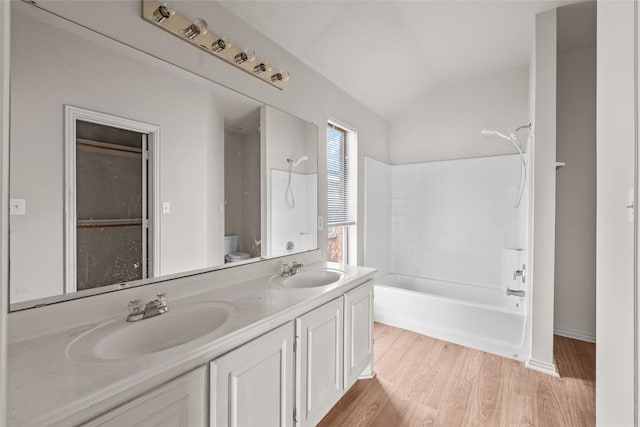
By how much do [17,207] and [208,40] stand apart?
44.3 inches

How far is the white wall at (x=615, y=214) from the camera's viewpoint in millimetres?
912

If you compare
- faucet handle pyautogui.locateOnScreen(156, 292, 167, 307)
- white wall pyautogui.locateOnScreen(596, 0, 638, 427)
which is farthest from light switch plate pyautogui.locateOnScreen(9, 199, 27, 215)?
white wall pyautogui.locateOnScreen(596, 0, 638, 427)

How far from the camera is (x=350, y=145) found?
3.05m

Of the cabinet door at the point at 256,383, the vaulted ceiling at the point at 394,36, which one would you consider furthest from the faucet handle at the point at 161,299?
the vaulted ceiling at the point at 394,36

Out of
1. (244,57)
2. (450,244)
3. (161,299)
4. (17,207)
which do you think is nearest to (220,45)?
(244,57)

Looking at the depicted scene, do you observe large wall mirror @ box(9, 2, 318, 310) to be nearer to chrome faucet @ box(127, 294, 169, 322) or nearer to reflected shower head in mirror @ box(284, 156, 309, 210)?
chrome faucet @ box(127, 294, 169, 322)

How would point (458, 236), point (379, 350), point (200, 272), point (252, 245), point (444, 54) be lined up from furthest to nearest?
point (458, 236) → point (444, 54) → point (379, 350) → point (252, 245) → point (200, 272)

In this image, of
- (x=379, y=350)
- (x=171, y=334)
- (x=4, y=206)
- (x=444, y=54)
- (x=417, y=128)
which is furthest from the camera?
(x=417, y=128)

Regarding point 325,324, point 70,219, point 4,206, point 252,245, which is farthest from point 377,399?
point 4,206

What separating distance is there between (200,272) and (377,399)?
4.63 ft

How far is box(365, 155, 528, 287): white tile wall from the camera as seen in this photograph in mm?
3096

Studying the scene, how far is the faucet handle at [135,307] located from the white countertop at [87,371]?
11cm

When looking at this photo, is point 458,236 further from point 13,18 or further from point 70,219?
point 13,18

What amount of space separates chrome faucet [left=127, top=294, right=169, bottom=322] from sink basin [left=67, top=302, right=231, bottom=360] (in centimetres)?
2
